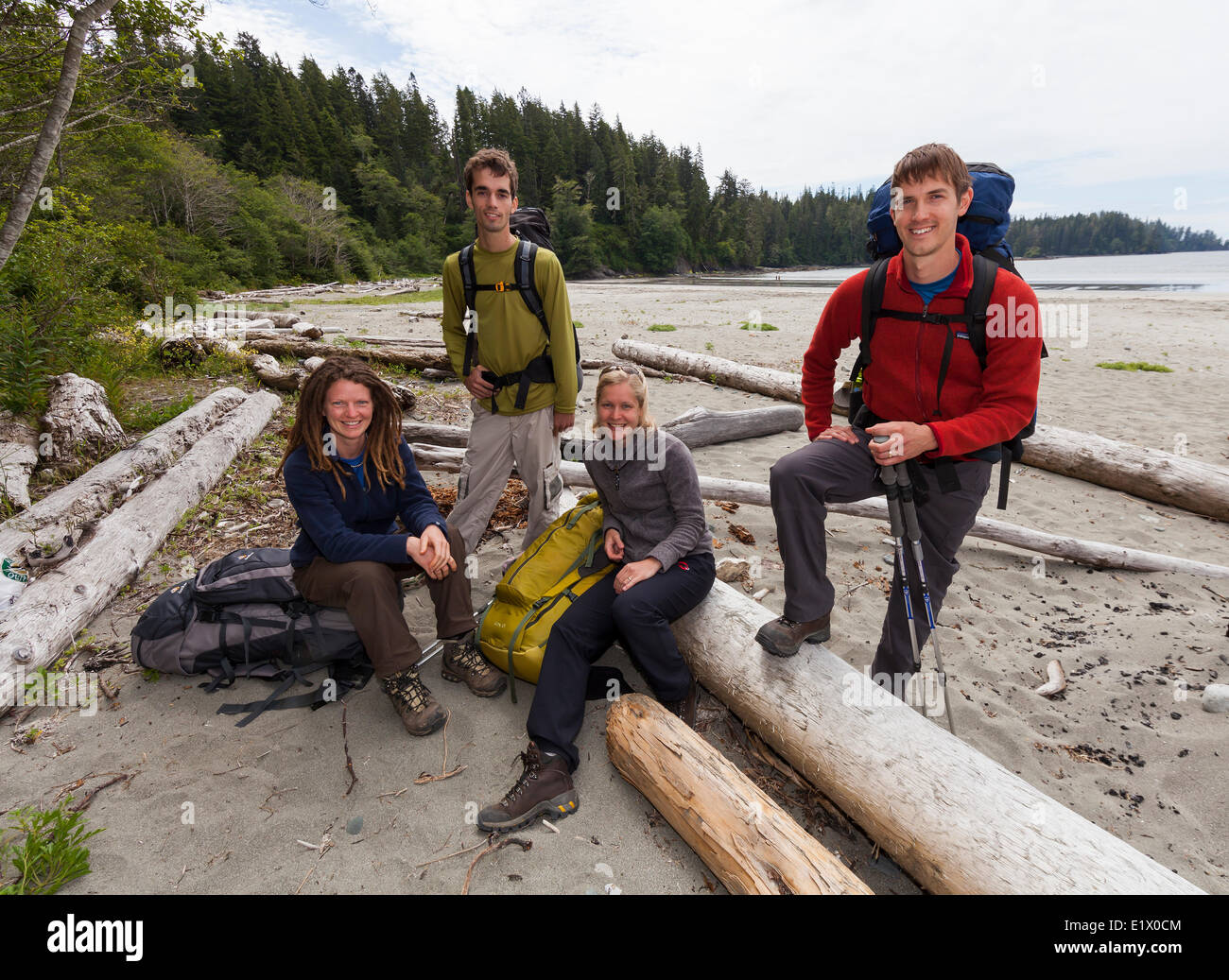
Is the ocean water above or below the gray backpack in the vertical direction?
above

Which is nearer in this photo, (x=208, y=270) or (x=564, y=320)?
(x=564, y=320)

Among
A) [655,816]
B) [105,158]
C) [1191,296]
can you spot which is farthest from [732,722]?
[1191,296]

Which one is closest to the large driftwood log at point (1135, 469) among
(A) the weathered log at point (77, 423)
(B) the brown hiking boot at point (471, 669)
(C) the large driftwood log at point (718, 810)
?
(C) the large driftwood log at point (718, 810)

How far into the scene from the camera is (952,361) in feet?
9.16

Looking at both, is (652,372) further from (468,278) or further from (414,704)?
(414,704)

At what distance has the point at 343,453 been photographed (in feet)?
11.5

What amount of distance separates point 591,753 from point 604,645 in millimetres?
576

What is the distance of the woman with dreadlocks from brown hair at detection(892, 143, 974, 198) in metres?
2.98

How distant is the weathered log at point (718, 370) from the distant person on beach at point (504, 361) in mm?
6446

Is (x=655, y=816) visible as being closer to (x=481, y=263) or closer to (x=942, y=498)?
(x=942, y=498)

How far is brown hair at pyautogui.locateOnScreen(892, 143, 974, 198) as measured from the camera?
2.58 m

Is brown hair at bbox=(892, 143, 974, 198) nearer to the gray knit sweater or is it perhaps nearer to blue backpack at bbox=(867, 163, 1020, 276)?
blue backpack at bbox=(867, 163, 1020, 276)

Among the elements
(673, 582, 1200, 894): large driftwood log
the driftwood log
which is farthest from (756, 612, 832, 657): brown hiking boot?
the driftwood log
